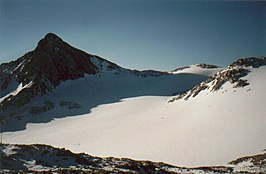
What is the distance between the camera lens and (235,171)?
21734 millimetres

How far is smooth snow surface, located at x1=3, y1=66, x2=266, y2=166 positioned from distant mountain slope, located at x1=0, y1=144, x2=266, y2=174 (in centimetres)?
446

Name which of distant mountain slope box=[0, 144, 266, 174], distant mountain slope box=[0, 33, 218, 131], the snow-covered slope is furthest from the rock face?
distant mountain slope box=[0, 144, 266, 174]

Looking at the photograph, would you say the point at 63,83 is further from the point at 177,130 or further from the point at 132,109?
the point at 177,130

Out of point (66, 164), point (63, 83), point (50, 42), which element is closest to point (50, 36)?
point (50, 42)

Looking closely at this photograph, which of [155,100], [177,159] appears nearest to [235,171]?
[177,159]

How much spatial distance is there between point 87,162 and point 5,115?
53.0 metres

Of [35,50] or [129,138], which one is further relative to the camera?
[35,50]

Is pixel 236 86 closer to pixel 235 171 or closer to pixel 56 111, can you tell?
pixel 235 171

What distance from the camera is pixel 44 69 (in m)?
85.6

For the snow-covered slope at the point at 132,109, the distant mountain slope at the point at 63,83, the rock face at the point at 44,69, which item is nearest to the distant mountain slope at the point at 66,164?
the snow-covered slope at the point at 132,109

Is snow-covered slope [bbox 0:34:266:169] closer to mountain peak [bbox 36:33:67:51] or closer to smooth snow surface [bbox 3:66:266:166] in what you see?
smooth snow surface [bbox 3:66:266:166]

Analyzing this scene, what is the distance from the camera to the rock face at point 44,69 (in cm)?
7538

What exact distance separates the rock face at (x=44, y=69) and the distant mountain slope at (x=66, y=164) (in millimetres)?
54060

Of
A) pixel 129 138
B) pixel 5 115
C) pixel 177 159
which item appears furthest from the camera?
pixel 5 115
